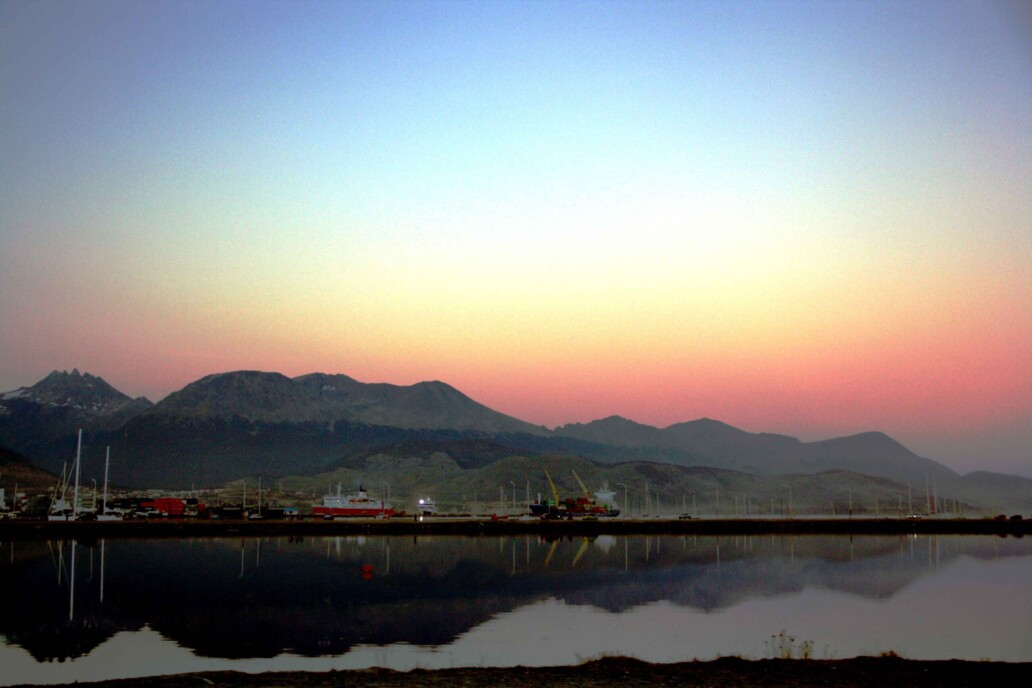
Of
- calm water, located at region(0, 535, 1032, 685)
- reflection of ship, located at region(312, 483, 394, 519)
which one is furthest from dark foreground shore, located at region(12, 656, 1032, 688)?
reflection of ship, located at region(312, 483, 394, 519)

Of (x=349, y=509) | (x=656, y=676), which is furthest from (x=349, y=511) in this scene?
(x=656, y=676)

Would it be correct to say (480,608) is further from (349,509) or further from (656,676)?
(349,509)

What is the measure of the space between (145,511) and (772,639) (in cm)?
15887

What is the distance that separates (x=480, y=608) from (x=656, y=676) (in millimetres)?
22988

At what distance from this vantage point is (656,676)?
24.1 meters

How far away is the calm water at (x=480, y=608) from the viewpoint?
32.4 meters

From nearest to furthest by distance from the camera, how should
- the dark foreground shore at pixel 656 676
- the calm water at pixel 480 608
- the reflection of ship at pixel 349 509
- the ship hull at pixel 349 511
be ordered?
1. the dark foreground shore at pixel 656 676
2. the calm water at pixel 480 608
3. the ship hull at pixel 349 511
4. the reflection of ship at pixel 349 509

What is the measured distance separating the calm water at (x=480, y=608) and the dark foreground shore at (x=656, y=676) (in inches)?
175

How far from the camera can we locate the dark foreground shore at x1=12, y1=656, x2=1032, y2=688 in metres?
23.1

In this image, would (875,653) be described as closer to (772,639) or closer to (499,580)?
(772,639)

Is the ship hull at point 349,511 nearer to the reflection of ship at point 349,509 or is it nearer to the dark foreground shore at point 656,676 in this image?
the reflection of ship at point 349,509

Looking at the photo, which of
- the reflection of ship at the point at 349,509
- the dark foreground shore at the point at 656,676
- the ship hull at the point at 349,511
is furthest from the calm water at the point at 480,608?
the reflection of ship at the point at 349,509

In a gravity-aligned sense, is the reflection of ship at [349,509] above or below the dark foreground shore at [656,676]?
below

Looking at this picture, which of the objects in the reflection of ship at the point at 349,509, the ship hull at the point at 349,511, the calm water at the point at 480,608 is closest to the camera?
the calm water at the point at 480,608
